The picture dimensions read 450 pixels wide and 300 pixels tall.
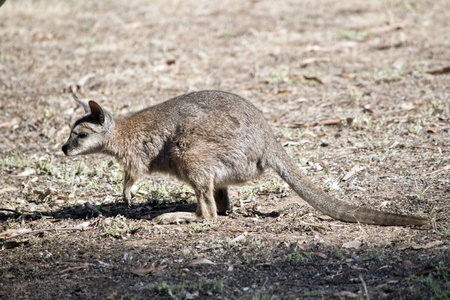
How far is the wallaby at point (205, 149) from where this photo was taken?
4.48m

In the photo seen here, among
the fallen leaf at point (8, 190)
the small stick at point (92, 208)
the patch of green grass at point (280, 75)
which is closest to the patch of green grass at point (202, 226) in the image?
the small stick at point (92, 208)

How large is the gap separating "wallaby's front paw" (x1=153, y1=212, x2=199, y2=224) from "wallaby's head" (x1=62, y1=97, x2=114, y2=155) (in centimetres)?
101

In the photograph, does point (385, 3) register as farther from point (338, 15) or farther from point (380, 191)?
point (380, 191)

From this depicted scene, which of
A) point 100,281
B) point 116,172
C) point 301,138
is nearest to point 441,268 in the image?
point 100,281

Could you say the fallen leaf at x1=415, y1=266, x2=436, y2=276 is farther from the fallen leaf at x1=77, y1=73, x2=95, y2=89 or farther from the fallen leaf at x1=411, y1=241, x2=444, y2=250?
the fallen leaf at x1=77, y1=73, x2=95, y2=89

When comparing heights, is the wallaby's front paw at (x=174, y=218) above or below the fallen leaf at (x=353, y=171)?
above

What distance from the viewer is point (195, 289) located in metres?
3.22

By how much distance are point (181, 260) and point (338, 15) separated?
352 inches

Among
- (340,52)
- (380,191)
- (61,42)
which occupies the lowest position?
(380,191)

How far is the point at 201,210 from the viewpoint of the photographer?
15.0 ft

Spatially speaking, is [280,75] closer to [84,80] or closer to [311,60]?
[311,60]

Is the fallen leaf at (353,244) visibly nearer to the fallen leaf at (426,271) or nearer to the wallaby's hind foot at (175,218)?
the fallen leaf at (426,271)

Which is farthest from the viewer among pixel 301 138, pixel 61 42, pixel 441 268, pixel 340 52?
pixel 61 42

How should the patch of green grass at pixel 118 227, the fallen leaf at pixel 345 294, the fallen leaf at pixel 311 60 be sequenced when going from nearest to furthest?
the fallen leaf at pixel 345 294
the patch of green grass at pixel 118 227
the fallen leaf at pixel 311 60
